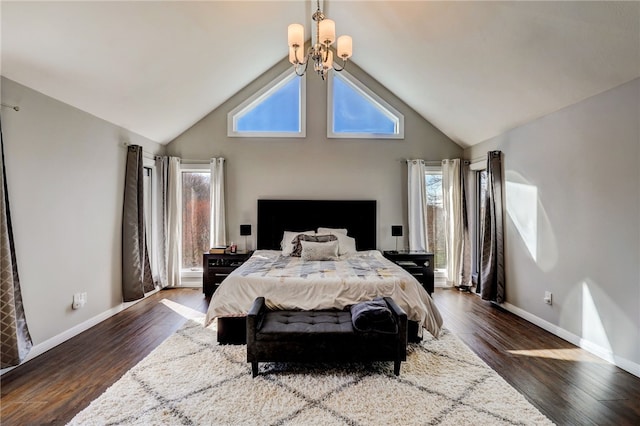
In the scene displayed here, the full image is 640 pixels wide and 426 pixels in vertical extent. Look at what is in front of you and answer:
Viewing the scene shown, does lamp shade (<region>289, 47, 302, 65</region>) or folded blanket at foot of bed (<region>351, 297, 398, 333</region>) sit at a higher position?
lamp shade (<region>289, 47, 302, 65</region>)

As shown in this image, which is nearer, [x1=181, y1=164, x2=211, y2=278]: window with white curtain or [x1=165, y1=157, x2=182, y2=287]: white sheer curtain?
[x1=165, y1=157, x2=182, y2=287]: white sheer curtain

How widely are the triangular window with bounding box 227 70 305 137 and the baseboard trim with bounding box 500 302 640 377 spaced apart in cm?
418

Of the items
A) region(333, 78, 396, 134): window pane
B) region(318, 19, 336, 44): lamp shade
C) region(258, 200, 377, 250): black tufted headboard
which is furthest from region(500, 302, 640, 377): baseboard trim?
region(318, 19, 336, 44): lamp shade

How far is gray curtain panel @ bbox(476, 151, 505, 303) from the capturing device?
4.45 meters

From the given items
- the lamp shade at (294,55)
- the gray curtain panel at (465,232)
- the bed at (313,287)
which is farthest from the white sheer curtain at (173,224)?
the gray curtain panel at (465,232)

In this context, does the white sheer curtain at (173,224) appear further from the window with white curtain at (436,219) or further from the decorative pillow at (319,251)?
the window with white curtain at (436,219)

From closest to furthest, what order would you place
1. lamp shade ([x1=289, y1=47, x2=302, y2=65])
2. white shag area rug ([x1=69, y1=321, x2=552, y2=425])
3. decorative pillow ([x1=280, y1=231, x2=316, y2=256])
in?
white shag area rug ([x1=69, y1=321, x2=552, y2=425])
lamp shade ([x1=289, y1=47, x2=302, y2=65])
decorative pillow ([x1=280, y1=231, x2=316, y2=256])

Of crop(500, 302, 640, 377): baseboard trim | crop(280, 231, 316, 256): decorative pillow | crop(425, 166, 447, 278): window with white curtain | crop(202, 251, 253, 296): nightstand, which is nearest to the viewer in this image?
crop(500, 302, 640, 377): baseboard trim

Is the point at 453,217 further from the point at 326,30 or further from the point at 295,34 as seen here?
the point at 295,34

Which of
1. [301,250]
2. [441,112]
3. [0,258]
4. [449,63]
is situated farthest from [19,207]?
[441,112]

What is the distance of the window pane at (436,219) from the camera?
5.61 meters

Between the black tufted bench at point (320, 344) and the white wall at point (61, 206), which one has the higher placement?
the white wall at point (61, 206)

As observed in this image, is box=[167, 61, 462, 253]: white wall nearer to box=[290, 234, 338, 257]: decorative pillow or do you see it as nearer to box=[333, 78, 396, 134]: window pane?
box=[333, 78, 396, 134]: window pane

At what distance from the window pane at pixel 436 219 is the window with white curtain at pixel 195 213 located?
3.79 metres
